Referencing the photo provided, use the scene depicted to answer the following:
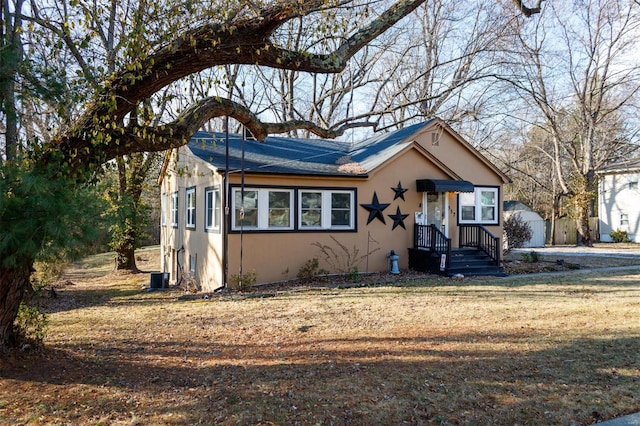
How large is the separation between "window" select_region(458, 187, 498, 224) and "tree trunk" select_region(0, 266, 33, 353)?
13.5m

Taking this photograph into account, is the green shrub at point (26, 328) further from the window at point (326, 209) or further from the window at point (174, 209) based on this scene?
the window at point (174, 209)

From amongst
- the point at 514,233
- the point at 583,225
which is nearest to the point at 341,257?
the point at 514,233

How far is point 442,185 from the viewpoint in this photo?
14.8 metres

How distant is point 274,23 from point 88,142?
7.97 ft

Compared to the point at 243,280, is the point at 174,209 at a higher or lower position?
higher

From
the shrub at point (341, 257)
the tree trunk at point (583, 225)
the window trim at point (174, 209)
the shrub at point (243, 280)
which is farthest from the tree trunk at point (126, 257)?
the tree trunk at point (583, 225)

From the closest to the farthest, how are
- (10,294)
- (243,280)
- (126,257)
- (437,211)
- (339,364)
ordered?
(10,294)
(339,364)
(243,280)
(437,211)
(126,257)

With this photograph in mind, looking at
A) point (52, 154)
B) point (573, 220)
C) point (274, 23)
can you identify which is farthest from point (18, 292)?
point (573, 220)

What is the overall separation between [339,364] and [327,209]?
859 centimetres

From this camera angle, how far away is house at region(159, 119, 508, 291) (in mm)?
12734

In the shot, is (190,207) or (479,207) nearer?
(190,207)

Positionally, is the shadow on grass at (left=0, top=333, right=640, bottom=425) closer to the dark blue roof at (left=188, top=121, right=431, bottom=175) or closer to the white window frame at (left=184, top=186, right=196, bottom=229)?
the dark blue roof at (left=188, top=121, right=431, bottom=175)

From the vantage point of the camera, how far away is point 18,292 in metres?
5.15

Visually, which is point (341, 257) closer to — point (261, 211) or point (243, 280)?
point (261, 211)
